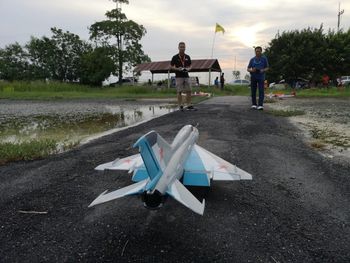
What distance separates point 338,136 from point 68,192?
5207mm

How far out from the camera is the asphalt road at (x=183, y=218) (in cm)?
260

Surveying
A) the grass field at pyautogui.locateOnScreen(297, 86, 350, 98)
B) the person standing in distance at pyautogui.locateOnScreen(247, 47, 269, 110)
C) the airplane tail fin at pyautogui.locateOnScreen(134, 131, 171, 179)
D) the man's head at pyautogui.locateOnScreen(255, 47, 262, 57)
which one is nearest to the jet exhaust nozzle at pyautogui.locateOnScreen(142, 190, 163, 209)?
the airplane tail fin at pyautogui.locateOnScreen(134, 131, 171, 179)

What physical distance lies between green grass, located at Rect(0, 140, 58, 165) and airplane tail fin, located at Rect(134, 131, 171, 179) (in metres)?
3.11

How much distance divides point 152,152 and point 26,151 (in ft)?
11.5

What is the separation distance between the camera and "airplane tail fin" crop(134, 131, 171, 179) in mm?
2598

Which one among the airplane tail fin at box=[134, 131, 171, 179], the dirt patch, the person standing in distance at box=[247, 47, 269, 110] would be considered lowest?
the dirt patch

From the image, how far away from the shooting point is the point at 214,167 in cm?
375

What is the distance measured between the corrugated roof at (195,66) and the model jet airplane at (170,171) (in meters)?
34.8

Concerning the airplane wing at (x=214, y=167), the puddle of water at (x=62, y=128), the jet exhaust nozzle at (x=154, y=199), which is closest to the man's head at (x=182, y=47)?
the puddle of water at (x=62, y=128)

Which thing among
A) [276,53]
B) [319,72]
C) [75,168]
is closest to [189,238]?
[75,168]

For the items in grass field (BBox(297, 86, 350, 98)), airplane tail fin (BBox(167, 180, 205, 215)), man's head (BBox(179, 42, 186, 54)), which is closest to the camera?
airplane tail fin (BBox(167, 180, 205, 215))

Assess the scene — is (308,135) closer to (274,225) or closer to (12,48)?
(274,225)

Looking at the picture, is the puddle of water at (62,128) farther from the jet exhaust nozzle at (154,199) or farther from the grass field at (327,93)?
the grass field at (327,93)

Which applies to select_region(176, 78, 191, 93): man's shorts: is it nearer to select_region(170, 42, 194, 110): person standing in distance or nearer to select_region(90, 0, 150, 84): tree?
select_region(170, 42, 194, 110): person standing in distance
